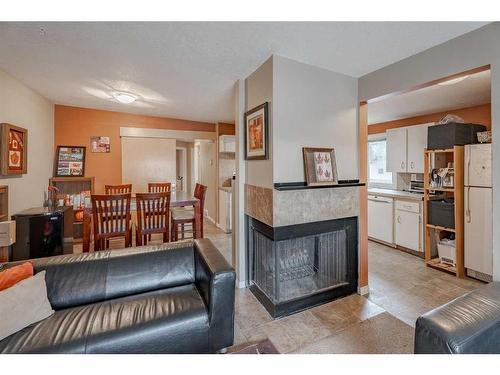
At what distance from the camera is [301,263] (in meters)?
2.43

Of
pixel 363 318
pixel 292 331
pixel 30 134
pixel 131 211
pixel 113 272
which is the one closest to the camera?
pixel 113 272

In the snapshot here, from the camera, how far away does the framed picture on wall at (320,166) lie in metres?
2.25

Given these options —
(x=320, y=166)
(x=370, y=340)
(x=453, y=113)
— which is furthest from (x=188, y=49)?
(x=453, y=113)

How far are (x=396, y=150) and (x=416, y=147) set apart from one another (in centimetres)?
33

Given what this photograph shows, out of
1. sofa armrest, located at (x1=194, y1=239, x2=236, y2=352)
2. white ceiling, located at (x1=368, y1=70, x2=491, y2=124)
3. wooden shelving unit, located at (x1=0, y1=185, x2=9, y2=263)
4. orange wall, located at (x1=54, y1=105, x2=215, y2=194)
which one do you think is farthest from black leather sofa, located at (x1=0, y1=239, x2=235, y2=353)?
white ceiling, located at (x1=368, y1=70, x2=491, y2=124)

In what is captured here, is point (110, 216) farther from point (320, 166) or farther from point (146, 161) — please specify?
point (320, 166)

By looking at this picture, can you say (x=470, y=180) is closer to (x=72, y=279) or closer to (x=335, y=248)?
(x=335, y=248)

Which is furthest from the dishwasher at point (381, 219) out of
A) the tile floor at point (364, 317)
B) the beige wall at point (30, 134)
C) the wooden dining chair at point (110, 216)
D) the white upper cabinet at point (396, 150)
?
the beige wall at point (30, 134)

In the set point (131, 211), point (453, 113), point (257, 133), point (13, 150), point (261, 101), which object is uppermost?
point (453, 113)

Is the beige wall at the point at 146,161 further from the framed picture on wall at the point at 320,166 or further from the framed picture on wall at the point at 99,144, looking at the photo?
the framed picture on wall at the point at 320,166

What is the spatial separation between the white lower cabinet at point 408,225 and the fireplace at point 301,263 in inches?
63.0

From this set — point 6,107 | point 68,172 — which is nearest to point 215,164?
point 68,172

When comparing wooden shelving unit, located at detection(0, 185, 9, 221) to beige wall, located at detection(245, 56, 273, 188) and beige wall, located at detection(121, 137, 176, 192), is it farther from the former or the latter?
beige wall, located at detection(245, 56, 273, 188)
